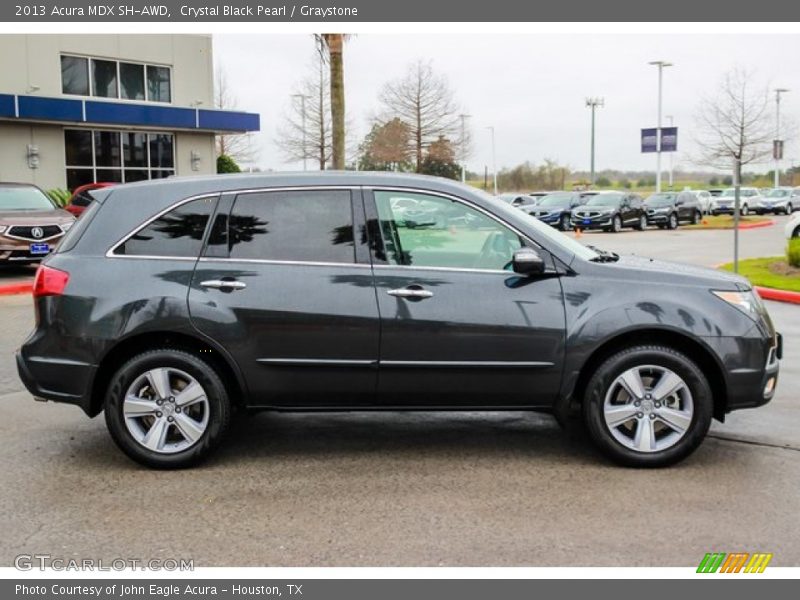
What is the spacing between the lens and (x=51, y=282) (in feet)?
17.1

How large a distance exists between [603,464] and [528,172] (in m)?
75.3

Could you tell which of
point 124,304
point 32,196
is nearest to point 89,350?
point 124,304

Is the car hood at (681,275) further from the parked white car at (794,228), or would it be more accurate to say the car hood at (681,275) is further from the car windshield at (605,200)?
the car windshield at (605,200)

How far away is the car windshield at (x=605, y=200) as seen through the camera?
32.7m

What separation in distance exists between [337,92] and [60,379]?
15339mm

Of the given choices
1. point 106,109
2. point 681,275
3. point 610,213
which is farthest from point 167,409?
point 610,213

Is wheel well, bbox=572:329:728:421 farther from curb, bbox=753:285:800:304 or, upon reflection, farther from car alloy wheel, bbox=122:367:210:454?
curb, bbox=753:285:800:304

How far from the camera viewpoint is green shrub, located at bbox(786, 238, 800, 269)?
49.9ft

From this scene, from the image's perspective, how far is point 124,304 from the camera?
5141 mm

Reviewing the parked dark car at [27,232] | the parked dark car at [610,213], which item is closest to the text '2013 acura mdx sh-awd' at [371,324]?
the parked dark car at [27,232]

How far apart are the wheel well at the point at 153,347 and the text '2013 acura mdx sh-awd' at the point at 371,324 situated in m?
0.01

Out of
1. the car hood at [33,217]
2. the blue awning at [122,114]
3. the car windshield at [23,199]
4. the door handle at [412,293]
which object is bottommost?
the door handle at [412,293]

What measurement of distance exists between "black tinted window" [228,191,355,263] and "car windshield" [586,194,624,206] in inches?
1125

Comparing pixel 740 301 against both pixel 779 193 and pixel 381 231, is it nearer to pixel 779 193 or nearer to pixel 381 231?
pixel 381 231
